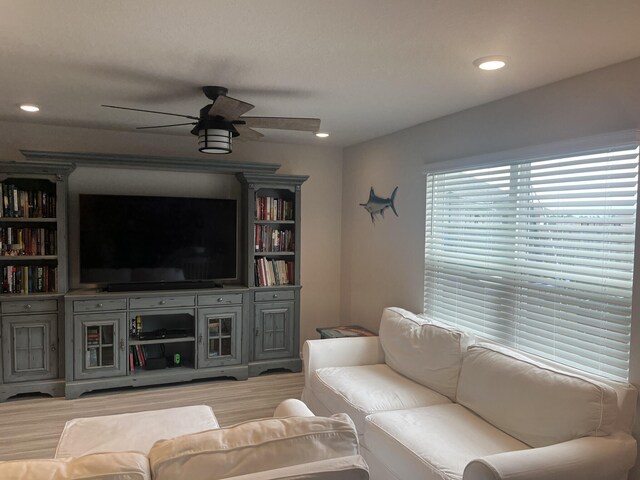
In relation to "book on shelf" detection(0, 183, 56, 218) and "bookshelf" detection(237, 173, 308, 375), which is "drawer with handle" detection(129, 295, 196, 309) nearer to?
"bookshelf" detection(237, 173, 308, 375)

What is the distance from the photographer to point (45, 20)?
205 cm

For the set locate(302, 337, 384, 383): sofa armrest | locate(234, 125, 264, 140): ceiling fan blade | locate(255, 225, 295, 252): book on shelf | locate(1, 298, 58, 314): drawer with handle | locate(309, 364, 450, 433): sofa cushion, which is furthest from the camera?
locate(255, 225, 295, 252): book on shelf

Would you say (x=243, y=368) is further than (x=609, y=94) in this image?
Yes

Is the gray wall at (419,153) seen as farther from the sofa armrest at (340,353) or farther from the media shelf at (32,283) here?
the media shelf at (32,283)

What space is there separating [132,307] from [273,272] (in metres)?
1.44

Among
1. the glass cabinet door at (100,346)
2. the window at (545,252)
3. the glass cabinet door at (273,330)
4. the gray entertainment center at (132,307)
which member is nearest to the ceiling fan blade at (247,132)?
the gray entertainment center at (132,307)

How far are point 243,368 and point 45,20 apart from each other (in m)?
3.53

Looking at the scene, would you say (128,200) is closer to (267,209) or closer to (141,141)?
(141,141)

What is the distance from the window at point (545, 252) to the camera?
248cm

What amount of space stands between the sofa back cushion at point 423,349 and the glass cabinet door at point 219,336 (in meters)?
1.66

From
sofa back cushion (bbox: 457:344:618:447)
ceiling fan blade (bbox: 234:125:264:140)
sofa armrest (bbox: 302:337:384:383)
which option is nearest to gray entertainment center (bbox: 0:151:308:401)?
sofa armrest (bbox: 302:337:384:383)

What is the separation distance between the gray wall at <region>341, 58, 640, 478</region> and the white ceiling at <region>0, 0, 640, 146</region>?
131mm

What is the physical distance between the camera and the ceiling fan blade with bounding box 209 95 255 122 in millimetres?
2635

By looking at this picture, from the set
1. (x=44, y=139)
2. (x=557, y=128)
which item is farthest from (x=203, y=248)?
(x=557, y=128)
